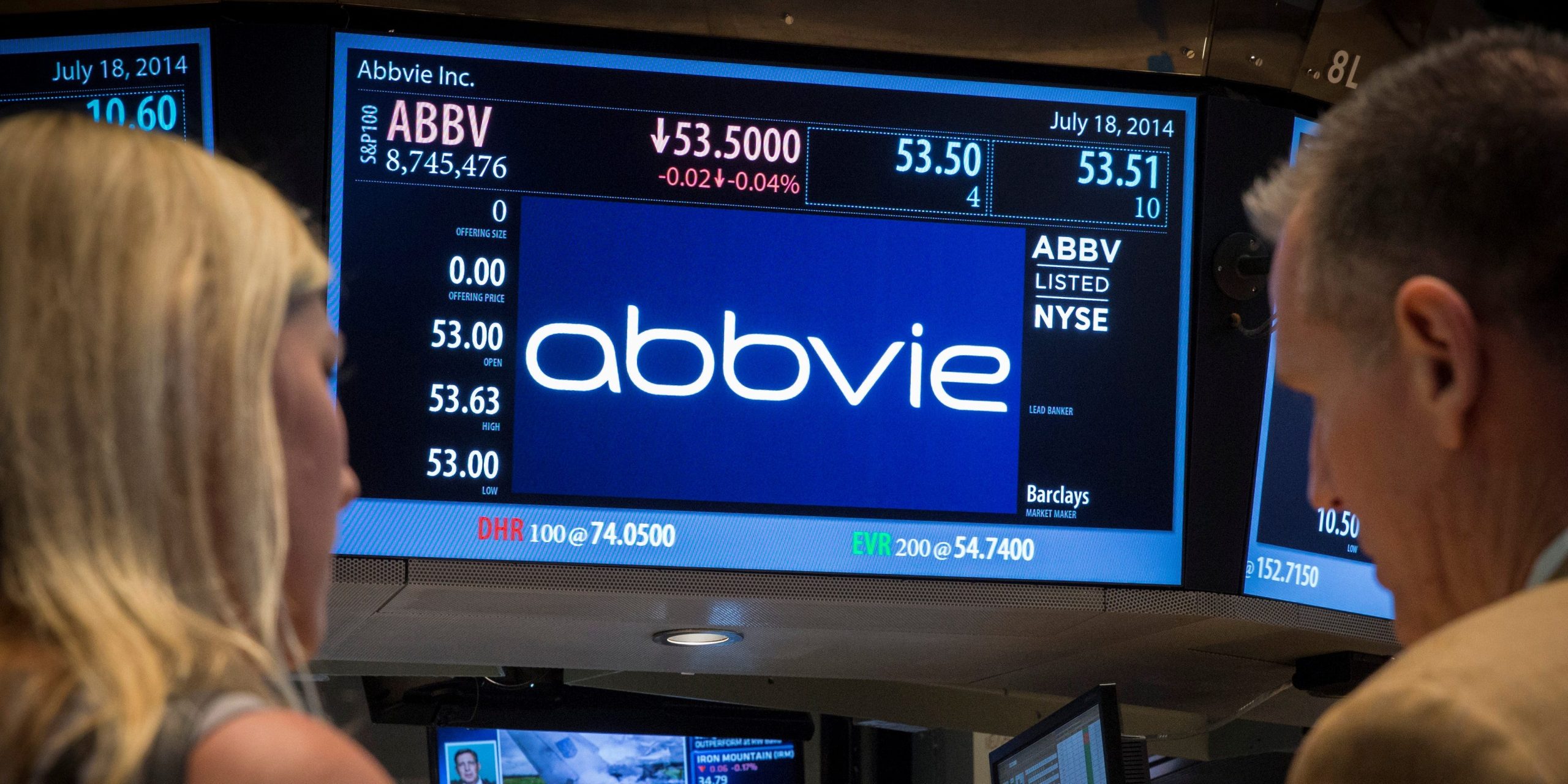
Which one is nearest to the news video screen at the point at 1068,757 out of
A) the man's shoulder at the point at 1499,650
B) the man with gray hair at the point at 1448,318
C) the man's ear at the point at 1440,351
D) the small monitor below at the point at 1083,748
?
the small monitor below at the point at 1083,748

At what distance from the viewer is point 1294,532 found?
275 centimetres

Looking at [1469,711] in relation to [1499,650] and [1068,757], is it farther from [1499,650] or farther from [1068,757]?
[1068,757]

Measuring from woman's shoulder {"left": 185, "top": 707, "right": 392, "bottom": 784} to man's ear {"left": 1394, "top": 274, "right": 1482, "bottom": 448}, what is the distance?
0.67 m

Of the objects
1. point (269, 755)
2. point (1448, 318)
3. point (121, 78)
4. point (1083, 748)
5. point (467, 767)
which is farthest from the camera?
point (467, 767)

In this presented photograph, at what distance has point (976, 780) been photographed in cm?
427

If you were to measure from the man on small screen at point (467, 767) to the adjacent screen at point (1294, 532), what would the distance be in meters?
1.61

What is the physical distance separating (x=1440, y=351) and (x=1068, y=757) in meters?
1.88

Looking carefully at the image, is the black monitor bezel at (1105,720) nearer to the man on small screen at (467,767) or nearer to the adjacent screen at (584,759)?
the adjacent screen at (584,759)

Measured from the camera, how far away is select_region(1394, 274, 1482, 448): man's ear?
968mm

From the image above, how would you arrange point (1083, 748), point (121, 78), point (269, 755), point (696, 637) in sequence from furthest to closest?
point (696, 637), point (1083, 748), point (121, 78), point (269, 755)

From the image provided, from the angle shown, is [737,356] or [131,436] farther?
[737,356]

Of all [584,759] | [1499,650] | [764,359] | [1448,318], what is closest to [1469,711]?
[1499,650]

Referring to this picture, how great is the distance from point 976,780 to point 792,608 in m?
1.78

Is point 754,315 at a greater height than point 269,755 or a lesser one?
greater
